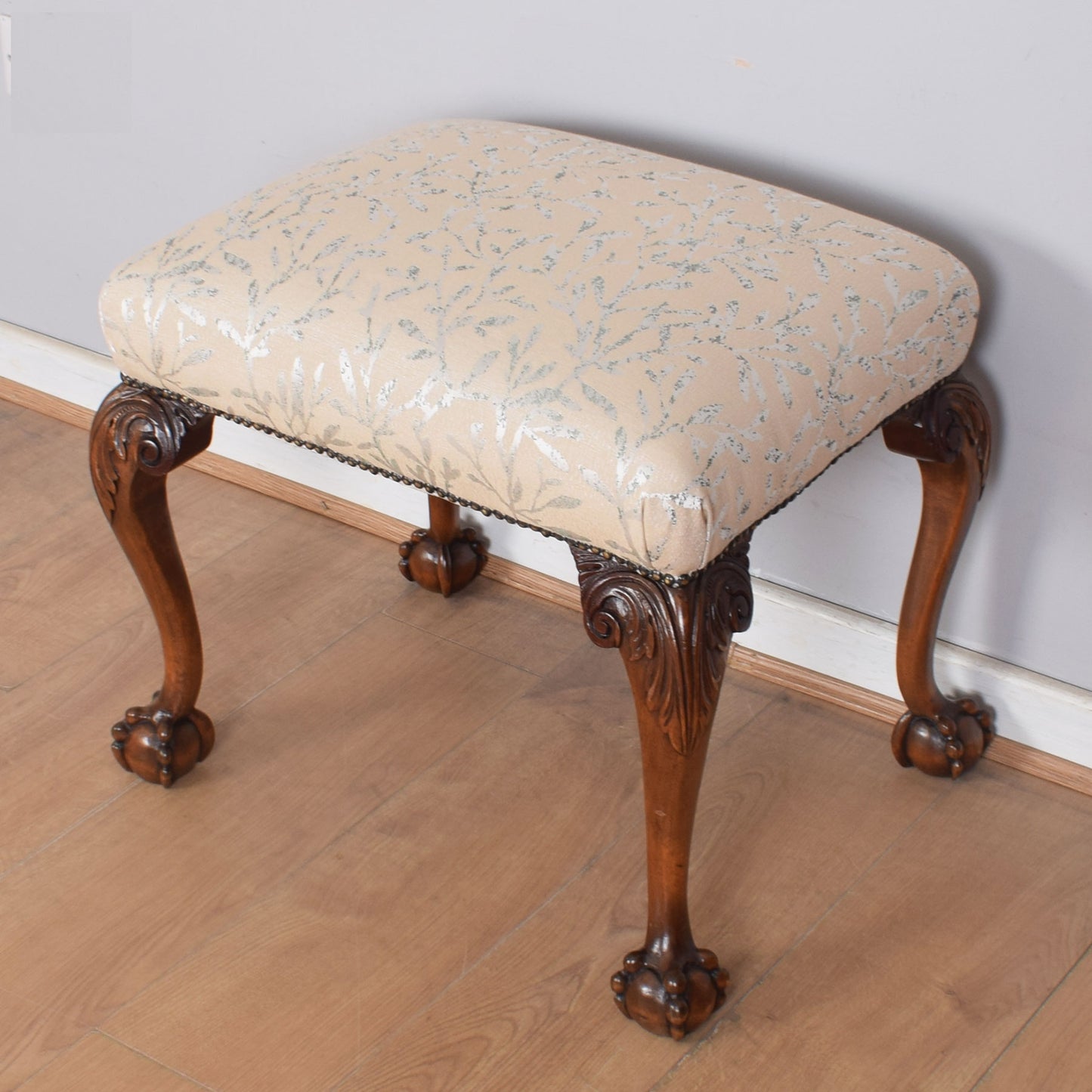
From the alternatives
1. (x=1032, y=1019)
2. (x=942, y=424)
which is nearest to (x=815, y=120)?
(x=942, y=424)

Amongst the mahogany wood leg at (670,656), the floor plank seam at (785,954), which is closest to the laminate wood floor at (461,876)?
the floor plank seam at (785,954)

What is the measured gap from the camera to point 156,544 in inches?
44.4

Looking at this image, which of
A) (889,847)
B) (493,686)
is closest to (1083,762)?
(889,847)

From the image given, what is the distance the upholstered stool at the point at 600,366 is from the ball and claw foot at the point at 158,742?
0.51ft

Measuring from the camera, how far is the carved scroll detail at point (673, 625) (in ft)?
2.87

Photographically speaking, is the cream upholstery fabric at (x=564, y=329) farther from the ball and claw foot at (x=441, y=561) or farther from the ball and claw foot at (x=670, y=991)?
the ball and claw foot at (x=441, y=561)

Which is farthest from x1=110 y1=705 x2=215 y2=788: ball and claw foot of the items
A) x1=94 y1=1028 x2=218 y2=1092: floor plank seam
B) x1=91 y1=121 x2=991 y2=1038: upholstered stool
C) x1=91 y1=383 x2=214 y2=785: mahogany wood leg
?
x1=94 y1=1028 x2=218 y2=1092: floor plank seam

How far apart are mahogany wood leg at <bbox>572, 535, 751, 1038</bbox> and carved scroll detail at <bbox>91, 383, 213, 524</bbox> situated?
33 cm

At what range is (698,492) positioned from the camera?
0.82 meters

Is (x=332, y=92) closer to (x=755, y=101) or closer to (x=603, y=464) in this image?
(x=755, y=101)

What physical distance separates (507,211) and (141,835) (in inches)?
23.2

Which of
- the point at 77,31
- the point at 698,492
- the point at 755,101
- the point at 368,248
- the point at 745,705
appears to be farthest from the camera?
the point at 77,31

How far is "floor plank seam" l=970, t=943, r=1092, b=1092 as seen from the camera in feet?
3.23

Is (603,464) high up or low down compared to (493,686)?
up
